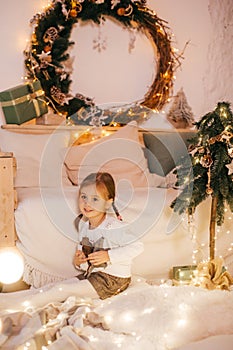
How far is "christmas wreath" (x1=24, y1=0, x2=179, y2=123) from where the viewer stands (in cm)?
316

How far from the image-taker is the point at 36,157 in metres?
2.67

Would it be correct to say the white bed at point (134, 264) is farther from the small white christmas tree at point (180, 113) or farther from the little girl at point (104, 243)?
the small white christmas tree at point (180, 113)

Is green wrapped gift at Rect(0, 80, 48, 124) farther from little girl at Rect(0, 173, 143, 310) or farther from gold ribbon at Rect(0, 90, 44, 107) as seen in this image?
little girl at Rect(0, 173, 143, 310)

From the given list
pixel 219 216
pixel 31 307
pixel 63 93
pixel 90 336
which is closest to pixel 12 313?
pixel 31 307

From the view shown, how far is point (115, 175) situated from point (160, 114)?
1.04 meters

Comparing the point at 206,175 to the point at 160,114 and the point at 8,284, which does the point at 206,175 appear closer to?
the point at 8,284

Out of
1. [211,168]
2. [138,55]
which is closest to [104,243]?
[211,168]

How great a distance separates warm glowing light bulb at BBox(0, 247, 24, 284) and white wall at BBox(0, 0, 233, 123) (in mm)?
1554

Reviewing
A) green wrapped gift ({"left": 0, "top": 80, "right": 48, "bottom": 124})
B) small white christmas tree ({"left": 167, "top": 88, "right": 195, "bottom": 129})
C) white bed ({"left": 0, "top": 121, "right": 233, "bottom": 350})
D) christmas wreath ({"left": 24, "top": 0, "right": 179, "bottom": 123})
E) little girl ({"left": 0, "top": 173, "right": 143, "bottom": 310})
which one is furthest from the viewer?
small white christmas tree ({"left": 167, "top": 88, "right": 195, "bottom": 129})

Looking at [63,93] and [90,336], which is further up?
[63,93]

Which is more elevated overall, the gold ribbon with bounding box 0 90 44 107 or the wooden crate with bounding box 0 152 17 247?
the gold ribbon with bounding box 0 90 44 107

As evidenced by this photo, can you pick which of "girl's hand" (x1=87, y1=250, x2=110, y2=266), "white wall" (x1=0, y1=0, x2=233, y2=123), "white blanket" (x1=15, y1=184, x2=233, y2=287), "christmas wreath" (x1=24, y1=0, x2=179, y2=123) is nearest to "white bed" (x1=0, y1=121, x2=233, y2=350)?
"white blanket" (x1=15, y1=184, x2=233, y2=287)

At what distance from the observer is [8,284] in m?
2.15

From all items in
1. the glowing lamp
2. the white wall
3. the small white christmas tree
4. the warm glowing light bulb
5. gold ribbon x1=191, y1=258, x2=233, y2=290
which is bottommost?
gold ribbon x1=191, y1=258, x2=233, y2=290
